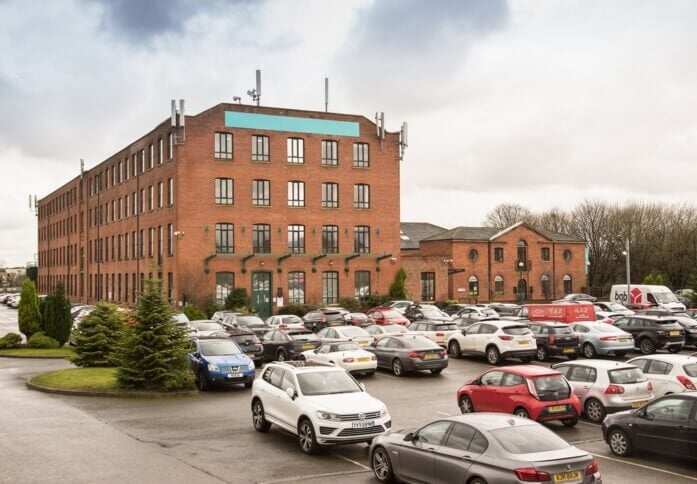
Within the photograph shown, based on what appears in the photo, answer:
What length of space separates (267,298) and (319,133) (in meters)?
13.2

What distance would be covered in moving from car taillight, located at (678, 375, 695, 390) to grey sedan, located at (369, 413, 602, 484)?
8.22 metres

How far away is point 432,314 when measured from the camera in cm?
4169

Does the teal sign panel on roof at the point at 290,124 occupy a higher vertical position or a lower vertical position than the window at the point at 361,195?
higher

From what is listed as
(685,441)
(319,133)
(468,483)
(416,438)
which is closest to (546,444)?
(468,483)

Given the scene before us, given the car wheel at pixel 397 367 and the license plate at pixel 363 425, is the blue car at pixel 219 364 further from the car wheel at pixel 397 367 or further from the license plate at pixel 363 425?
the license plate at pixel 363 425

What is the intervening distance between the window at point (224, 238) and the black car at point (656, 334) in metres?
30.2

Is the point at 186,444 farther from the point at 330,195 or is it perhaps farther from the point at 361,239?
the point at 361,239

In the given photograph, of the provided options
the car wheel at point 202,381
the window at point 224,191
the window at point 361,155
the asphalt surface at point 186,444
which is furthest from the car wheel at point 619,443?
the window at point 361,155

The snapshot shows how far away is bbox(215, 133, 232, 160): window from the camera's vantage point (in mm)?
53219

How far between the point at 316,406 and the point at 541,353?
54.3 ft

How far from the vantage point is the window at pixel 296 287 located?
179 ft

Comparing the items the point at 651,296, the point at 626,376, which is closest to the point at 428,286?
the point at 651,296

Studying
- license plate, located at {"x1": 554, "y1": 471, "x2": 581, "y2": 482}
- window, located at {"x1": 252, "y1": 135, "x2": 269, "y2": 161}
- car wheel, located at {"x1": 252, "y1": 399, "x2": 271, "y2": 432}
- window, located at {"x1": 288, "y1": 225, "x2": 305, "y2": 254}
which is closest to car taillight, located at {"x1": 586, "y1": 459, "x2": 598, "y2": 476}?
license plate, located at {"x1": 554, "y1": 471, "x2": 581, "y2": 482}

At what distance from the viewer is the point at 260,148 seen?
54.6 metres
